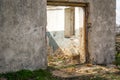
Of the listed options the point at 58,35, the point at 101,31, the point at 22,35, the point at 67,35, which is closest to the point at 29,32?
the point at 22,35

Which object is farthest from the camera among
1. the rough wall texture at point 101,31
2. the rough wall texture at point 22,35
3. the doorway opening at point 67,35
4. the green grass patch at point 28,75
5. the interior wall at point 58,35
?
the interior wall at point 58,35

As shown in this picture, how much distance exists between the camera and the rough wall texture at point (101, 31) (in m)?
10.5

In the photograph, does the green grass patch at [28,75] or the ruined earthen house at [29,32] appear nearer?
the green grass patch at [28,75]

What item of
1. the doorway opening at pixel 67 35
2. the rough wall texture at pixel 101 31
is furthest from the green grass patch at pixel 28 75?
the rough wall texture at pixel 101 31

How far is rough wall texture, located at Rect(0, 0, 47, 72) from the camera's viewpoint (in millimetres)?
8430

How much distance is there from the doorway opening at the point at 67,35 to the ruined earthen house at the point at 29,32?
223 millimetres

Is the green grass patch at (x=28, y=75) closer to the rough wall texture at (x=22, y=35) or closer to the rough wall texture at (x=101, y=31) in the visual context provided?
the rough wall texture at (x=22, y=35)

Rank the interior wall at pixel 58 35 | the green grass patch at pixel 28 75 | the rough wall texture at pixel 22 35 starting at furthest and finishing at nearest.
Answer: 1. the interior wall at pixel 58 35
2. the rough wall texture at pixel 22 35
3. the green grass patch at pixel 28 75

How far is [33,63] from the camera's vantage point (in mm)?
9016

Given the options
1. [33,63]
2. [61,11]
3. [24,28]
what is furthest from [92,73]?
[61,11]

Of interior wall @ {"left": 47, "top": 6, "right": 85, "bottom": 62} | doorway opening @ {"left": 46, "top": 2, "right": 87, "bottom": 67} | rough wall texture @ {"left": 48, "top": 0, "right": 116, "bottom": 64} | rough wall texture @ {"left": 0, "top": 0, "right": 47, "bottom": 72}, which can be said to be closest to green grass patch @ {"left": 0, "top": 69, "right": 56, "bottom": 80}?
rough wall texture @ {"left": 0, "top": 0, "right": 47, "bottom": 72}

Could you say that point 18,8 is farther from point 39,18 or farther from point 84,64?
point 84,64

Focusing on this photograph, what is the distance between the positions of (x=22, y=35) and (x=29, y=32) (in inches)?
10.3

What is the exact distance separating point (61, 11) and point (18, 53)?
5.69 metres
